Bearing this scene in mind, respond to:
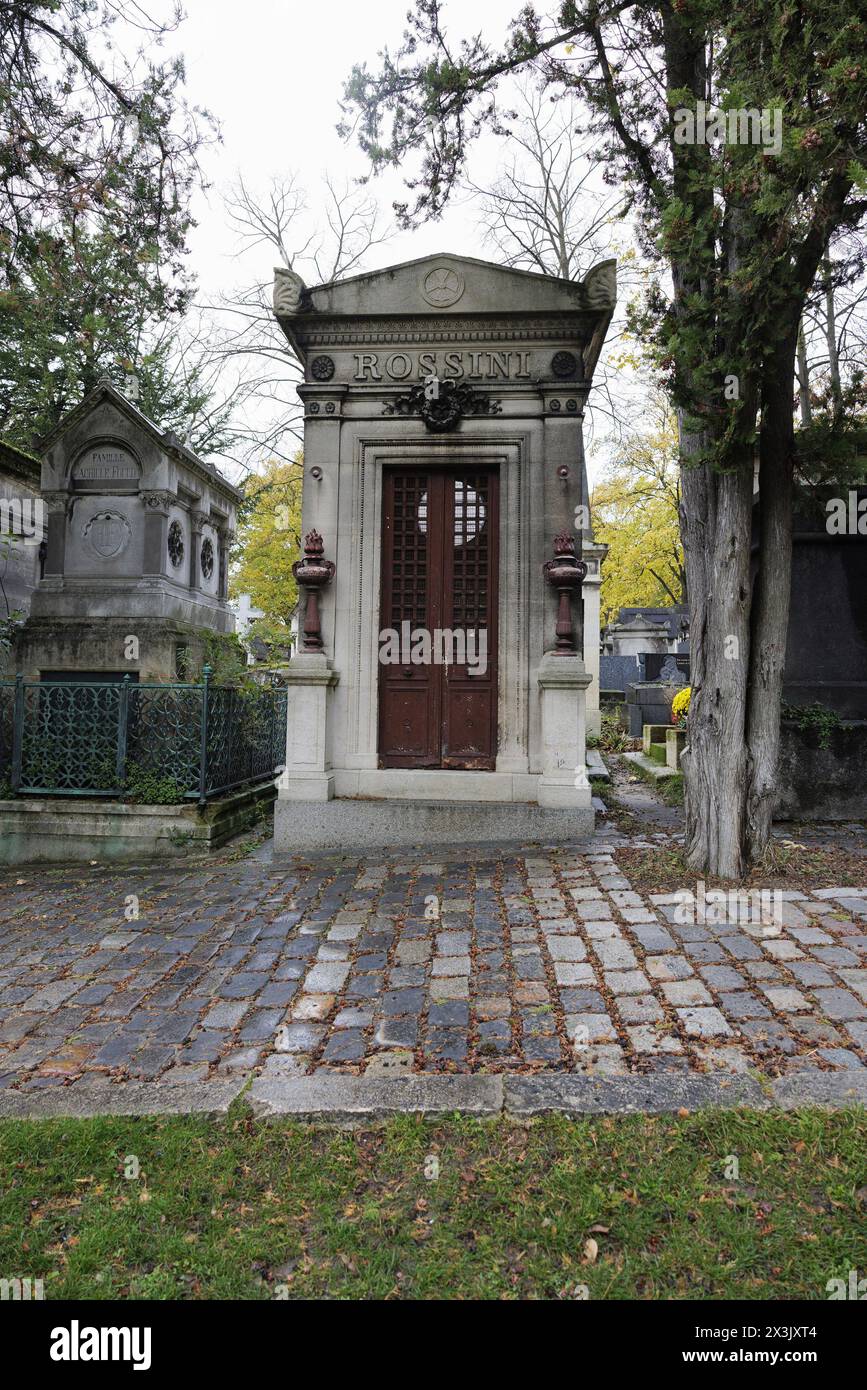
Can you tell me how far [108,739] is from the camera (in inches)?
294

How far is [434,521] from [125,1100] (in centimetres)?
586

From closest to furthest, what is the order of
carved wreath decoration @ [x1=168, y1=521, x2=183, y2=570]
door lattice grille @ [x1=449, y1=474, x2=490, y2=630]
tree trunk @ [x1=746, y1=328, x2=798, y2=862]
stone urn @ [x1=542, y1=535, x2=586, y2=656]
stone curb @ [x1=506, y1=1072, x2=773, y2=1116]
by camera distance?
stone curb @ [x1=506, y1=1072, x2=773, y2=1116] → tree trunk @ [x1=746, y1=328, x2=798, y2=862] → stone urn @ [x1=542, y1=535, x2=586, y2=656] → door lattice grille @ [x1=449, y1=474, x2=490, y2=630] → carved wreath decoration @ [x1=168, y1=521, x2=183, y2=570]

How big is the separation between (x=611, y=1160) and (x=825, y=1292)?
2.38 feet

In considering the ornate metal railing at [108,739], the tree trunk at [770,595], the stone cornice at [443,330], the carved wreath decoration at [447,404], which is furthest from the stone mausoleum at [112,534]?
the tree trunk at [770,595]

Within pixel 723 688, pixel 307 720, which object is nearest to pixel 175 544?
pixel 307 720

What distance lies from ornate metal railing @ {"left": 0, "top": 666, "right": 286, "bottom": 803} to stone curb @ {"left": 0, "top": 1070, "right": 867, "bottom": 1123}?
14.4 feet

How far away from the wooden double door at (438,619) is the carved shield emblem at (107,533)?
11.3 feet

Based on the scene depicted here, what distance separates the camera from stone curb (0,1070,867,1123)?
2.95 meters

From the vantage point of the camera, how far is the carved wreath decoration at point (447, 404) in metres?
7.43

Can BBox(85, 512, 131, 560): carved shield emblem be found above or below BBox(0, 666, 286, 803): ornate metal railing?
above

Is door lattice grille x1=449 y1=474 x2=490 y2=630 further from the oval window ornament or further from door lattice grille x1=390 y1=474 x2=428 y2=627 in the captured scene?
the oval window ornament

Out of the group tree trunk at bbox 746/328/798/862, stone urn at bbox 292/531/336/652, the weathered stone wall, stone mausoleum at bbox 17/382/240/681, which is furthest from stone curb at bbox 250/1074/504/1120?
stone mausoleum at bbox 17/382/240/681

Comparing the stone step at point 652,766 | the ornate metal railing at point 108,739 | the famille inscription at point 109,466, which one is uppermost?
the famille inscription at point 109,466

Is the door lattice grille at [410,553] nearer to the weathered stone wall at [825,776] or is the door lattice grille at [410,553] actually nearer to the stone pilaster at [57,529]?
the weathered stone wall at [825,776]
